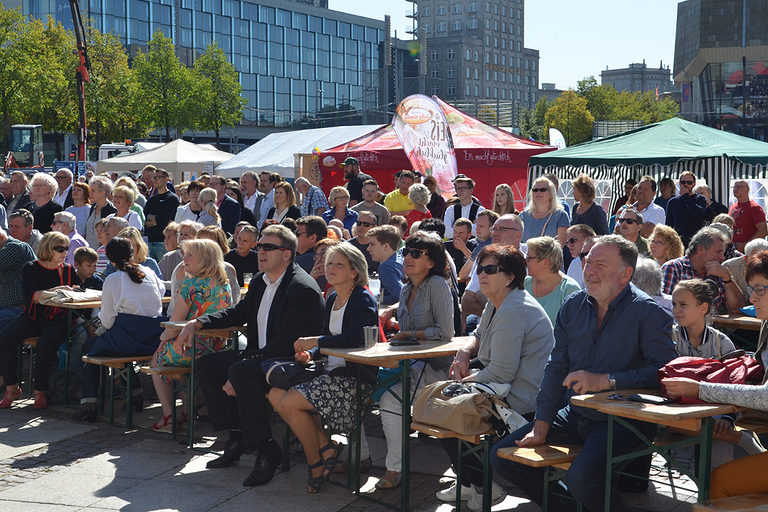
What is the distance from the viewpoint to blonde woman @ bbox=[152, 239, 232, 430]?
254 inches

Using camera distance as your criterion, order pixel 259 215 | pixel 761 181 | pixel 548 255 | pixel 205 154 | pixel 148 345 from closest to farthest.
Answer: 1. pixel 548 255
2. pixel 148 345
3. pixel 259 215
4. pixel 761 181
5. pixel 205 154

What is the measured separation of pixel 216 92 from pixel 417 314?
1896 inches

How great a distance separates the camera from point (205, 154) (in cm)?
2658

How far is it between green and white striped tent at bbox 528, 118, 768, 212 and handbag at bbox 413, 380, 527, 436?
992cm

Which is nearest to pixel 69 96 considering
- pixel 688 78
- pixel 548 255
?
pixel 548 255

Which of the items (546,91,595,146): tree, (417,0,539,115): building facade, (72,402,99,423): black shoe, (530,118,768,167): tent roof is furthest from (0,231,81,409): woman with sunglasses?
(417,0,539,115): building facade

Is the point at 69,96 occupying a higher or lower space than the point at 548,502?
higher

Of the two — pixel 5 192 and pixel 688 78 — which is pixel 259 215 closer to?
pixel 5 192

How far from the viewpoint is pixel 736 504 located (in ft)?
11.9

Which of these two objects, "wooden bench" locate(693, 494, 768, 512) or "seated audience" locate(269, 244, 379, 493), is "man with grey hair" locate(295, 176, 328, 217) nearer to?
"seated audience" locate(269, 244, 379, 493)

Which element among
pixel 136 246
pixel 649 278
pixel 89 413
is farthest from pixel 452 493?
pixel 136 246

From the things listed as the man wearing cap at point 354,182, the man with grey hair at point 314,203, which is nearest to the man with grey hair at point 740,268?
the man with grey hair at point 314,203

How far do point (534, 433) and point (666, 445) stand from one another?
0.67 metres

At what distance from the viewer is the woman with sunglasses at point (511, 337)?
474 centimetres
